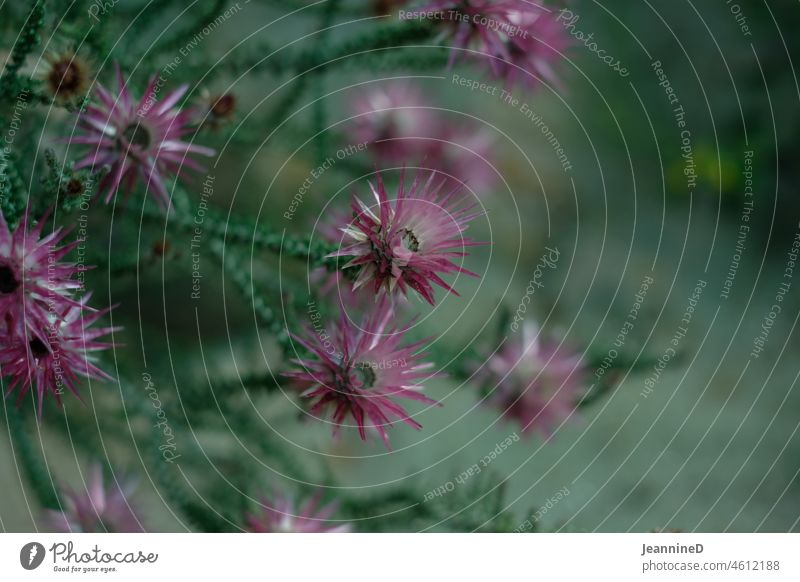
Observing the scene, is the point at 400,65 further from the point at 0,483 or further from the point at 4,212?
the point at 0,483

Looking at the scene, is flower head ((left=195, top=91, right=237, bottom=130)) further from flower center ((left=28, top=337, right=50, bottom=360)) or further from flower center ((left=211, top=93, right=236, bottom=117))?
flower center ((left=28, top=337, right=50, bottom=360))

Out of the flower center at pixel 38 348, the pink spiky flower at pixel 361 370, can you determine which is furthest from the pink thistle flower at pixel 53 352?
the pink spiky flower at pixel 361 370

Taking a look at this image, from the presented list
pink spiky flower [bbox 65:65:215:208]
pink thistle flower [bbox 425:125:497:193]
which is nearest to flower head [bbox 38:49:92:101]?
pink spiky flower [bbox 65:65:215:208]

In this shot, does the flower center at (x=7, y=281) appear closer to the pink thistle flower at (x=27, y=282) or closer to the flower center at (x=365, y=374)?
the pink thistle flower at (x=27, y=282)

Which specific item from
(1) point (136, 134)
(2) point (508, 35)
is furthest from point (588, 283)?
(1) point (136, 134)

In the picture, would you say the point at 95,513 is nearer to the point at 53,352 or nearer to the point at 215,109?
the point at 53,352
